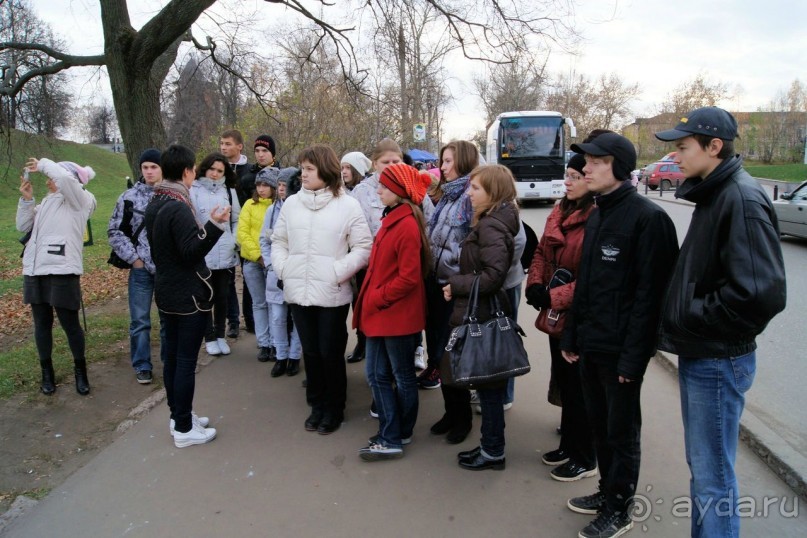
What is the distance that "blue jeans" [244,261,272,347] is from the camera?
5.52m

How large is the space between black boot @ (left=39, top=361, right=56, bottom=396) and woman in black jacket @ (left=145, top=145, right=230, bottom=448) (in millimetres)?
1534

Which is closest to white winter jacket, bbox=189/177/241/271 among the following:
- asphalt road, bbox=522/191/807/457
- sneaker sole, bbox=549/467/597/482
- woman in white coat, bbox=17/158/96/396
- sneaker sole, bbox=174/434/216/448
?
woman in white coat, bbox=17/158/96/396

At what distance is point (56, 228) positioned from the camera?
4.50 metres

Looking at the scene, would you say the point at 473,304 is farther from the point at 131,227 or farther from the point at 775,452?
the point at 131,227

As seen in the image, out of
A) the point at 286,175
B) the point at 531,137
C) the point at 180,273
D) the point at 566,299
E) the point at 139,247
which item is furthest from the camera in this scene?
the point at 531,137

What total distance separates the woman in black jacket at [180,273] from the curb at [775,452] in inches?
141

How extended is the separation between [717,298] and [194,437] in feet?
10.9

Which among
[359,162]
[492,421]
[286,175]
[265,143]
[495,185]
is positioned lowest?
[492,421]

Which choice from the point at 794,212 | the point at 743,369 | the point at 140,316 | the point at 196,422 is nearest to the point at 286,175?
the point at 140,316

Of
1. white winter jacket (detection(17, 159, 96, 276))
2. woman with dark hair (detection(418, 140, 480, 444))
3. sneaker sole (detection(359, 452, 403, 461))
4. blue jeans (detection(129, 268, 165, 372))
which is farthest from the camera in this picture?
blue jeans (detection(129, 268, 165, 372))

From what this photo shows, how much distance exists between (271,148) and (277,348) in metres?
2.28

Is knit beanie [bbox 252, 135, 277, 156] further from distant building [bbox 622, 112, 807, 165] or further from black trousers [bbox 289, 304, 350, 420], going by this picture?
distant building [bbox 622, 112, 807, 165]

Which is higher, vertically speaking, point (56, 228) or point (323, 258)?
point (56, 228)

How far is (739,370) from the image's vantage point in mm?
2176
